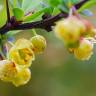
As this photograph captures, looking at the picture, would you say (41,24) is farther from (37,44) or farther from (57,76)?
(57,76)

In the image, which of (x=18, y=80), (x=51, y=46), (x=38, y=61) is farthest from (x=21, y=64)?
(x=38, y=61)

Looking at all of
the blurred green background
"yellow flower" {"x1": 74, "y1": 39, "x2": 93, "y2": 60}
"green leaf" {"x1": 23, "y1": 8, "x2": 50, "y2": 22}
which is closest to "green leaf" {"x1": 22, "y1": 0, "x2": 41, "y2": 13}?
"green leaf" {"x1": 23, "y1": 8, "x2": 50, "y2": 22}

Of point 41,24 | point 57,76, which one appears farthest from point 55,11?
point 57,76

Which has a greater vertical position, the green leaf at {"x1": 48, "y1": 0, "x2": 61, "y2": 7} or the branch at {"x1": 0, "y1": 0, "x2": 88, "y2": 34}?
the green leaf at {"x1": 48, "y1": 0, "x2": 61, "y2": 7}

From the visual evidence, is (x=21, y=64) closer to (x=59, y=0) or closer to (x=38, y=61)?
(x=59, y=0)

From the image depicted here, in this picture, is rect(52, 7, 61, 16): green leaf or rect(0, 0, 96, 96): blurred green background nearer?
rect(52, 7, 61, 16): green leaf

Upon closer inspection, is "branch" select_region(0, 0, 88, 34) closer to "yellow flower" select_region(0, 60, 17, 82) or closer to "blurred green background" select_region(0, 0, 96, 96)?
"yellow flower" select_region(0, 60, 17, 82)

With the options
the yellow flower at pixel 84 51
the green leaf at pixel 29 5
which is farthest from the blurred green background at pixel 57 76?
the yellow flower at pixel 84 51
